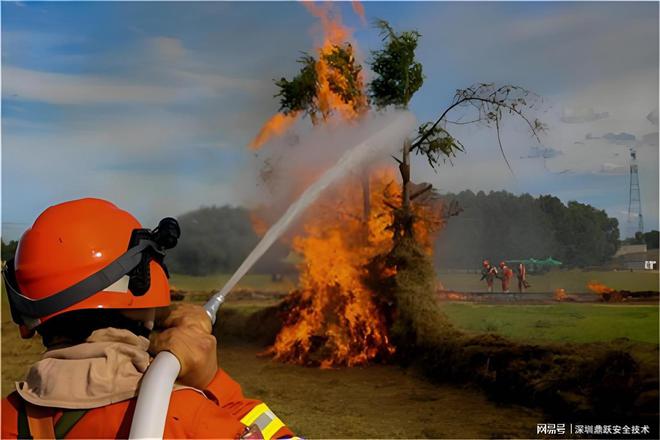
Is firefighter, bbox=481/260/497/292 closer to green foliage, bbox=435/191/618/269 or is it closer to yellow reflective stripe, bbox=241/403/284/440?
green foliage, bbox=435/191/618/269

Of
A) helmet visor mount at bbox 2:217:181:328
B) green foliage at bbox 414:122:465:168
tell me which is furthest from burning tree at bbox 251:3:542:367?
helmet visor mount at bbox 2:217:181:328

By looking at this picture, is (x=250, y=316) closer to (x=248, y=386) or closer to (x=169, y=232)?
(x=248, y=386)

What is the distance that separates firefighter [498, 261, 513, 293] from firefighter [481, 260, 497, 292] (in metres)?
0.13

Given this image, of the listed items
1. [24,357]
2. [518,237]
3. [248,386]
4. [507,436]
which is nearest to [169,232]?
[507,436]

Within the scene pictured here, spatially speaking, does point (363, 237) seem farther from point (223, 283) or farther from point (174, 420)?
point (174, 420)

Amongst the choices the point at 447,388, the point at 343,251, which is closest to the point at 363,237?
the point at 343,251

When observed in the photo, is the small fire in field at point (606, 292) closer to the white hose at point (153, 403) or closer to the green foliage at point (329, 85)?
the green foliage at point (329, 85)

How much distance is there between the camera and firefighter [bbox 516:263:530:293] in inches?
340

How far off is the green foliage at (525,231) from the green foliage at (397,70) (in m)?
1.77

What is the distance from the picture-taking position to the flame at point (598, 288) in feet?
27.1

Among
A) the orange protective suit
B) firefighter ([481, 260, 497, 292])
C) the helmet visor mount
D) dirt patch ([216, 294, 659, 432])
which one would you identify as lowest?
dirt patch ([216, 294, 659, 432])

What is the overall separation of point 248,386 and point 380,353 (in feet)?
6.99

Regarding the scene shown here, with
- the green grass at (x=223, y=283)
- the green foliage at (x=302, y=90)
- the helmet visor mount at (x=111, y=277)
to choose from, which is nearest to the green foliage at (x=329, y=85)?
the green foliage at (x=302, y=90)

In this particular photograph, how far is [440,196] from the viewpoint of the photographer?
9539 millimetres
